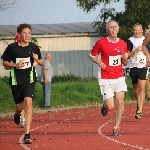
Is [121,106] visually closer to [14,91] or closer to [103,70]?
[103,70]

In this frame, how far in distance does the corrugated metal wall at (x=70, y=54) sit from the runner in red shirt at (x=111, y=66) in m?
25.6

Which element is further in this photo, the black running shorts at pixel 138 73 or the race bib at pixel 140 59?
the black running shorts at pixel 138 73

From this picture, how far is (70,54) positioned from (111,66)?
27127mm

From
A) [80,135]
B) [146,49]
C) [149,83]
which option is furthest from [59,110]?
[146,49]

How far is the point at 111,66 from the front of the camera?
15219 mm

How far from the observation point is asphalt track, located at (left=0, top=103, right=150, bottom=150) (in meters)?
13.3

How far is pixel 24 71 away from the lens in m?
14.7

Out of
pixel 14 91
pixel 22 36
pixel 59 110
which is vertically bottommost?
pixel 59 110

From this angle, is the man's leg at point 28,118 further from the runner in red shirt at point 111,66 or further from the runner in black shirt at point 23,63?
the runner in red shirt at point 111,66

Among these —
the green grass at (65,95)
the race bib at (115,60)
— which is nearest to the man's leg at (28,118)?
the race bib at (115,60)

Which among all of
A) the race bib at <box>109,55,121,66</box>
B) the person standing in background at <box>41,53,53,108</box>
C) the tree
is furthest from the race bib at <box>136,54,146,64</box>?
the tree

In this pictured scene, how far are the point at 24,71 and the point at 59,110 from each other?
12.5 metres

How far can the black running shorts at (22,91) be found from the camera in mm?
14602

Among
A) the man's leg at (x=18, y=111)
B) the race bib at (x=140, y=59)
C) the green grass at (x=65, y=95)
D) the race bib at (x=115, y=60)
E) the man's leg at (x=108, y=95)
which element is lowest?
the green grass at (x=65, y=95)
